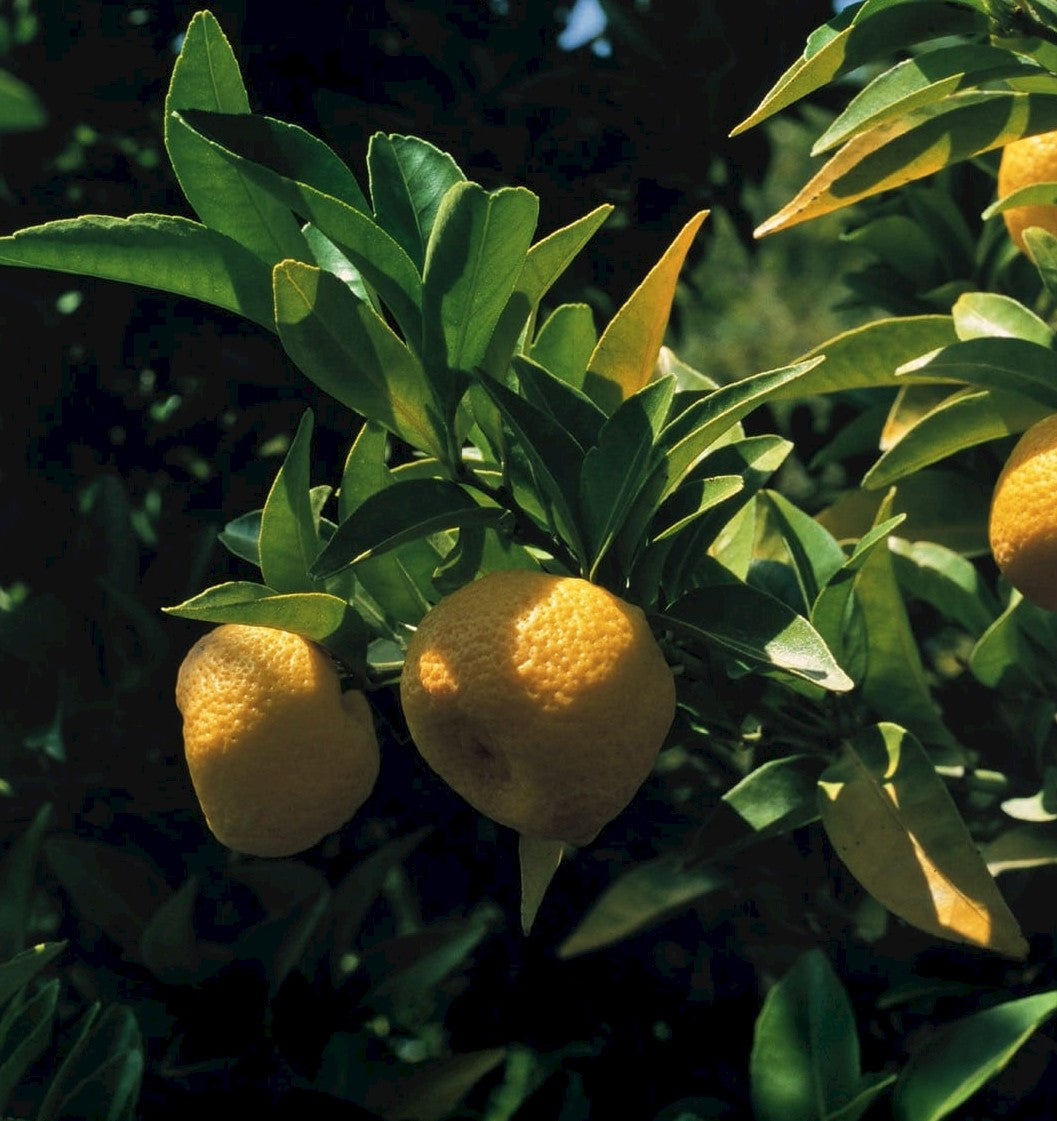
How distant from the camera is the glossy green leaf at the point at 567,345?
909 mm

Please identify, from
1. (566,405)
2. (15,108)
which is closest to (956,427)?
(566,405)

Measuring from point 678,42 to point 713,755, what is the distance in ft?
2.41

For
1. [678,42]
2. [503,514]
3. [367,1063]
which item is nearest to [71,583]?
[367,1063]

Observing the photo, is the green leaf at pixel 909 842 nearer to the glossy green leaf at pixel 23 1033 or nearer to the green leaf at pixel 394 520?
the green leaf at pixel 394 520

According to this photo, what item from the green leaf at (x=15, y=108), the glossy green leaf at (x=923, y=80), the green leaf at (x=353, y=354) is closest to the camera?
the green leaf at (x=15, y=108)

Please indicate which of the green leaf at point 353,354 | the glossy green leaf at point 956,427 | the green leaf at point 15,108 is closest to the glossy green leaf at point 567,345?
the green leaf at point 353,354

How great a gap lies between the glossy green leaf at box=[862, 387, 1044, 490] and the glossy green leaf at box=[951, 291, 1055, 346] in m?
0.05

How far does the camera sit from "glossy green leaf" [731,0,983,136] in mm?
858

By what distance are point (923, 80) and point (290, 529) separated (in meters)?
0.47

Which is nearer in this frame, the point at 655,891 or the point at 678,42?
the point at 655,891

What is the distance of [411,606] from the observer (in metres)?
0.93

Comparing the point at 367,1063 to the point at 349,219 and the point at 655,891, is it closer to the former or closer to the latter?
the point at 655,891

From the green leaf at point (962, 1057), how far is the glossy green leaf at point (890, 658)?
0.67 feet

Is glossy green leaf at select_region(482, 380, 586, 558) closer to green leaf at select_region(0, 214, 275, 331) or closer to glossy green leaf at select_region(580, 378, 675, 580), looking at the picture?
glossy green leaf at select_region(580, 378, 675, 580)
